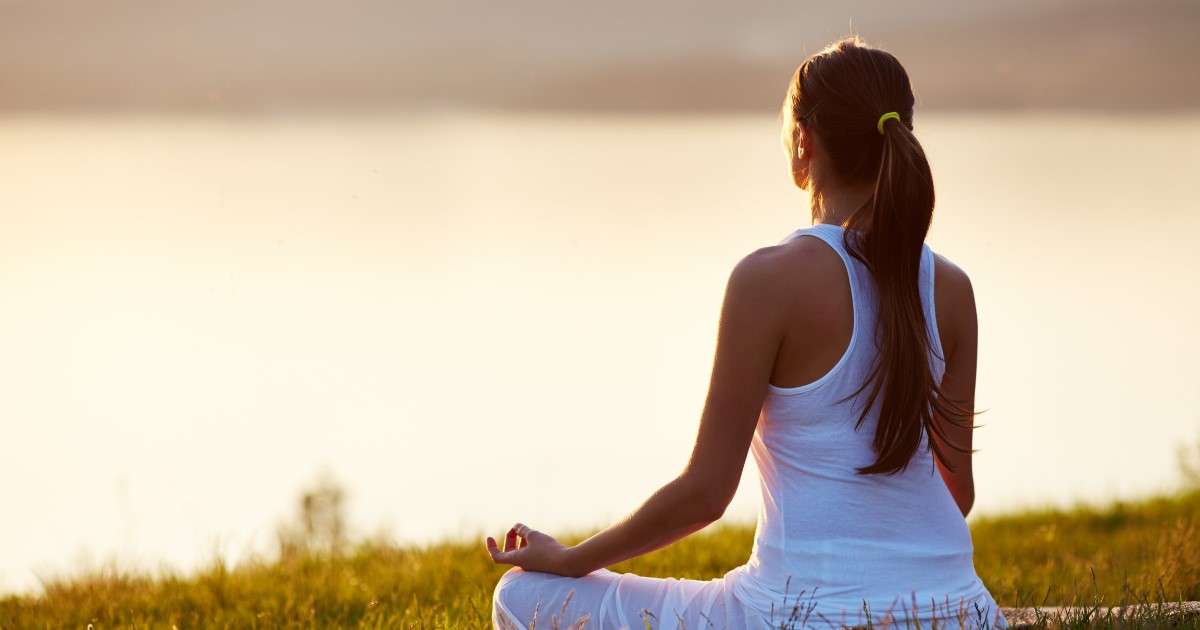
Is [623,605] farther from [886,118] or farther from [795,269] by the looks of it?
[886,118]

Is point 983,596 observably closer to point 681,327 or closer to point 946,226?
point 681,327

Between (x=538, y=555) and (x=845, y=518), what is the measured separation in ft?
2.67

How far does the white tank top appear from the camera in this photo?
3.04 m

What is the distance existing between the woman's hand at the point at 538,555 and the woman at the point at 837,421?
0.04m

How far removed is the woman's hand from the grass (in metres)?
0.72

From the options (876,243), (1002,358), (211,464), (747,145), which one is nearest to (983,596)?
(876,243)

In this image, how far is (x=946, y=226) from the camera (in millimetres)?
24234

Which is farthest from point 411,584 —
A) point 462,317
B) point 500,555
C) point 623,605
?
point 462,317

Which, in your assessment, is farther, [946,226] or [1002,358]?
[946,226]

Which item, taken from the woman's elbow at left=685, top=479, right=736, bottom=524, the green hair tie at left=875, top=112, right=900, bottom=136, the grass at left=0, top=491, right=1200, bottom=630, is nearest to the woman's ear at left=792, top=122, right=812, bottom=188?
the green hair tie at left=875, top=112, right=900, bottom=136

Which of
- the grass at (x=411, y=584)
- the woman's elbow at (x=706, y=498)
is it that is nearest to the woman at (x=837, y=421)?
the woman's elbow at (x=706, y=498)

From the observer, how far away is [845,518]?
9.98 feet

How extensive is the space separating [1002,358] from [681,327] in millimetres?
5708

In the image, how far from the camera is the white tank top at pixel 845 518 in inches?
120
